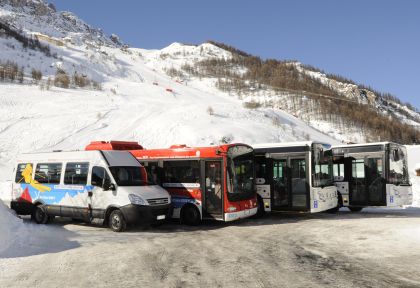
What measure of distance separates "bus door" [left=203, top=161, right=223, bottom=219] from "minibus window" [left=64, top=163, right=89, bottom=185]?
13.3 feet

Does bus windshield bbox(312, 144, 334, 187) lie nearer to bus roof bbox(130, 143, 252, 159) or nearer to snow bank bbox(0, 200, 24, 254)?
bus roof bbox(130, 143, 252, 159)

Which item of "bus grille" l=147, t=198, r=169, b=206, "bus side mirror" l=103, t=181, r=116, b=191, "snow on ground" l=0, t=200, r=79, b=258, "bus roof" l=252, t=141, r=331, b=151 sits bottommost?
A: "snow on ground" l=0, t=200, r=79, b=258

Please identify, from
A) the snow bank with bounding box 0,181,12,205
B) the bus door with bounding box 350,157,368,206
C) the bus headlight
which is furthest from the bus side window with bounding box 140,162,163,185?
the snow bank with bounding box 0,181,12,205

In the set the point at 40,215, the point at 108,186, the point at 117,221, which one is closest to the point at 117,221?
the point at 117,221

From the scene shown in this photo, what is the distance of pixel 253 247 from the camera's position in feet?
32.5

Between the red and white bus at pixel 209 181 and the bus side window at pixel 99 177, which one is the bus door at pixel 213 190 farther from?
the bus side window at pixel 99 177

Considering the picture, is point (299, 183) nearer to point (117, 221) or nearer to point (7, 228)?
point (117, 221)

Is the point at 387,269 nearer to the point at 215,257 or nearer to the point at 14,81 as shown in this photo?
the point at 215,257

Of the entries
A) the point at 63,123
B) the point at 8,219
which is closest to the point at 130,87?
the point at 63,123

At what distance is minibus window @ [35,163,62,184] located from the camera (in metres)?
14.3

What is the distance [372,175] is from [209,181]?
25.1 ft

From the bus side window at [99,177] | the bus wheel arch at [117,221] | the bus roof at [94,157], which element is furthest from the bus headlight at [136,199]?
the bus roof at [94,157]

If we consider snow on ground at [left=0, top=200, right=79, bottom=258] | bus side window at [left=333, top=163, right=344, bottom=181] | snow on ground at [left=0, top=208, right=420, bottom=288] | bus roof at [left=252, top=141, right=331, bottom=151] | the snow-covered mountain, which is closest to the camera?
snow on ground at [left=0, top=208, right=420, bottom=288]

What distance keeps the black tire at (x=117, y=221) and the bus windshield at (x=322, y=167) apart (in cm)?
714
